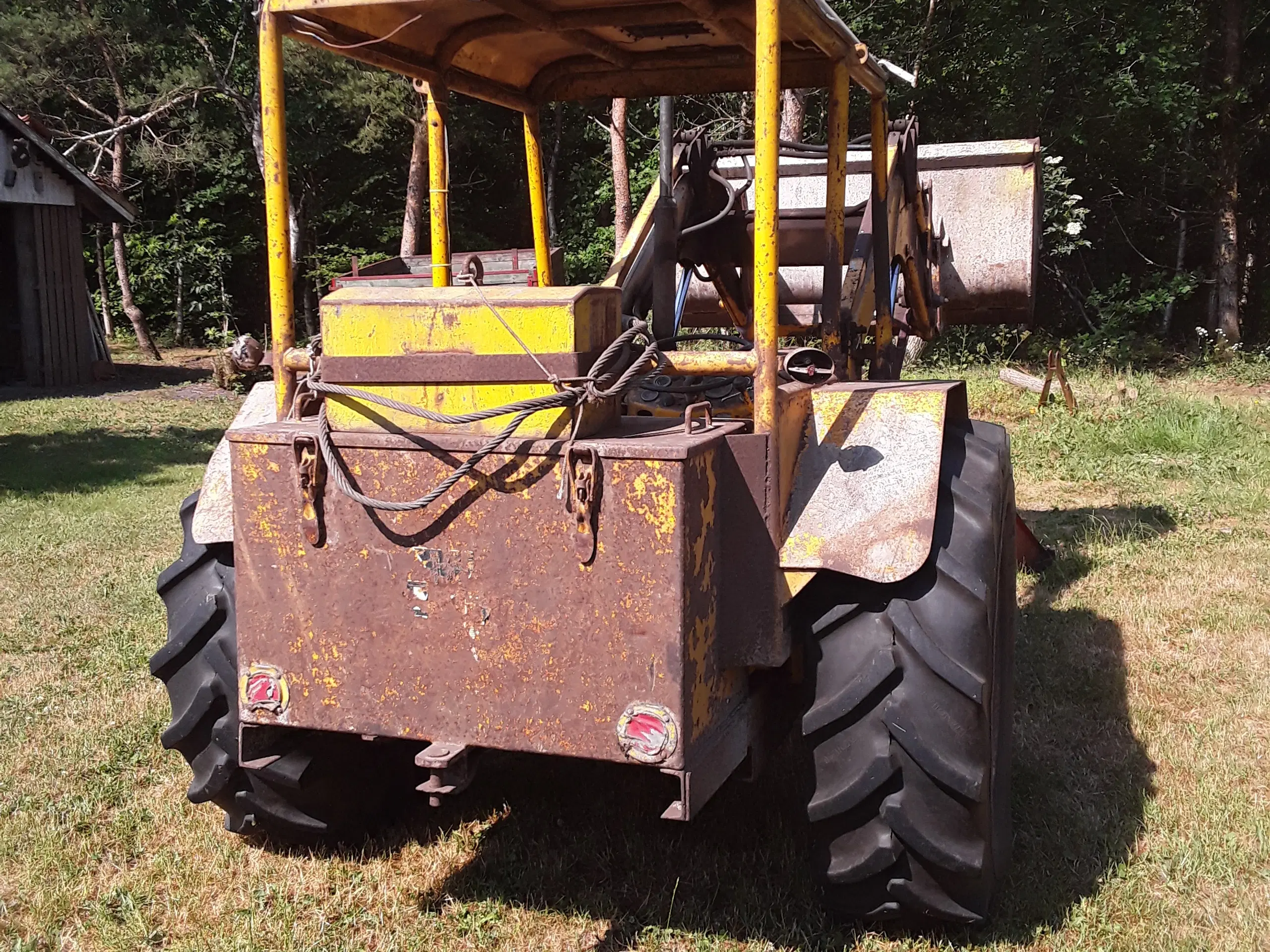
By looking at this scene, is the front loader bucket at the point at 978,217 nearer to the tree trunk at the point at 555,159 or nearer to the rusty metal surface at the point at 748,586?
the rusty metal surface at the point at 748,586

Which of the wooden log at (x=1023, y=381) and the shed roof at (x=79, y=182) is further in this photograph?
the shed roof at (x=79, y=182)

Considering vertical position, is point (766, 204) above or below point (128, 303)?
above

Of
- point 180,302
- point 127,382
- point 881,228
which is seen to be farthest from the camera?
point 180,302

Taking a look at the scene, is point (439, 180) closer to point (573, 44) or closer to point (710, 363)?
point (573, 44)

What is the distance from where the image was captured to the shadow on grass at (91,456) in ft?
33.7

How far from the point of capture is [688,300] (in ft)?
22.5

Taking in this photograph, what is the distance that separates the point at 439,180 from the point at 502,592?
5.16ft

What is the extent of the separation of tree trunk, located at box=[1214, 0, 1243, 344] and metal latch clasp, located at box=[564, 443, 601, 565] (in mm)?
16487

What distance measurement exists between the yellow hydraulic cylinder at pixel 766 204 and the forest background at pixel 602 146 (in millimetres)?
10921

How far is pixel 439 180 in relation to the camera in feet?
12.4

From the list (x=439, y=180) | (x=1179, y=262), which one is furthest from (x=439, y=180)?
(x=1179, y=262)

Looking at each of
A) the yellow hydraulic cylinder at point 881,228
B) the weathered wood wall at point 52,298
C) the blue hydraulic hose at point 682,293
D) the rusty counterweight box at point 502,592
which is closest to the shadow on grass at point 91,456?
the weathered wood wall at point 52,298

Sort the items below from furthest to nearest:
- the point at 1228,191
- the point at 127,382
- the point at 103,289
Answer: the point at 103,289
the point at 127,382
the point at 1228,191

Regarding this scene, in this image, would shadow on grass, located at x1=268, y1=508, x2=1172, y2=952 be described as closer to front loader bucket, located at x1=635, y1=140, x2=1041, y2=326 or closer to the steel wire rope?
the steel wire rope
